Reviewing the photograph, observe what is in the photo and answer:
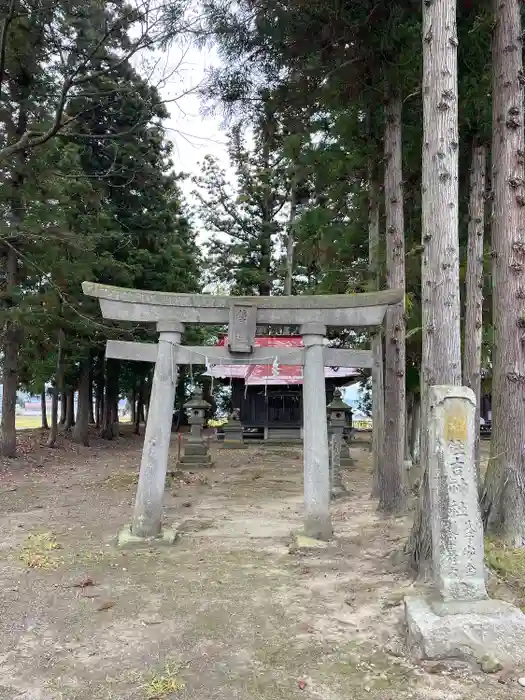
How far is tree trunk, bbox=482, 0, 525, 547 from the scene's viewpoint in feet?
18.2

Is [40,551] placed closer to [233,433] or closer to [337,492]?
[337,492]

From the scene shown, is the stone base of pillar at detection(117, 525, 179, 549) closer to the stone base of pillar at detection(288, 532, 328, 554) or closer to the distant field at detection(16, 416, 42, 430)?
the stone base of pillar at detection(288, 532, 328, 554)

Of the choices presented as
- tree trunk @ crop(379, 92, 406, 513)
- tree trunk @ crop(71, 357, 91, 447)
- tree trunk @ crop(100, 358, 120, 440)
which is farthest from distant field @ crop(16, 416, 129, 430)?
tree trunk @ crop(379, 92, 406, 513)

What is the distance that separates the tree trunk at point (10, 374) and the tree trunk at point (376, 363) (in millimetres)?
8131

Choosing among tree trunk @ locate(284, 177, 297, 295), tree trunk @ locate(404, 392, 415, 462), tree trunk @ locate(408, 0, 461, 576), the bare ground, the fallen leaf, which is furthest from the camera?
tree trunk @ locate(284, 177, 297, 295)

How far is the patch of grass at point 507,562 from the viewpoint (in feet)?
15.0

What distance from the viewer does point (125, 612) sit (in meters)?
4.42

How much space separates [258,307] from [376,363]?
86.3 inches

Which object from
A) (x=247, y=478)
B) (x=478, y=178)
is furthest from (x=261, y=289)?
(x=478, y=178)

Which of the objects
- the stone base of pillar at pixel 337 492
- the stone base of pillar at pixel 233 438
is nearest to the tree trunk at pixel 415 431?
the stone base of pillar at pixel 337 492

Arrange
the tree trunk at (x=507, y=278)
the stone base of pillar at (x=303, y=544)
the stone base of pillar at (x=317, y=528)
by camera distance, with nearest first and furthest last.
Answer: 1. the tree trunk at (x=507, y=278)
2. the stone base of pillar at (x=303, y=544)
3. the stone base of pillar at (x=317, y=528)

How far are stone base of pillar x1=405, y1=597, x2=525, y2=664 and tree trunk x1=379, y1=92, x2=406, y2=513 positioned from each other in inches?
159

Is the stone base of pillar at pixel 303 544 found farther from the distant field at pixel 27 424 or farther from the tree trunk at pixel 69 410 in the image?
the distant field at pixel 27 424

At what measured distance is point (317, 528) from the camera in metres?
6.52
